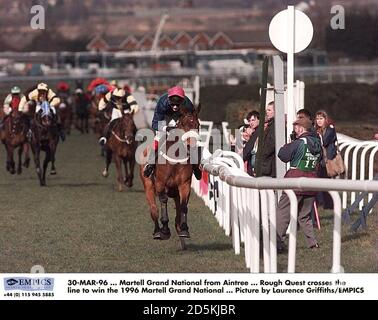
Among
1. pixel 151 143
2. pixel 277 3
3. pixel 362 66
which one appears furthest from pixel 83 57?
pixel 151 143

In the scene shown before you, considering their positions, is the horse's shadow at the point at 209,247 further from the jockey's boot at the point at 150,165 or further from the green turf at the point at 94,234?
the jockey's boot at the point at 150,165

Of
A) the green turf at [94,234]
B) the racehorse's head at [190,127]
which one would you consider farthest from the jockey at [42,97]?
the racehorse's head at [190,127]

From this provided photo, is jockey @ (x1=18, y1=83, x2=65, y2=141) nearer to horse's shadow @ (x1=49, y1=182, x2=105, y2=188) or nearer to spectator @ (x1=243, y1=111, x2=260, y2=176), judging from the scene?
horse's shadow @ (x1=49, y1=182, x2=105, y2=188)

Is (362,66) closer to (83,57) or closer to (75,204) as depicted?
(83,57)

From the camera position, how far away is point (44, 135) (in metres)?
20.2

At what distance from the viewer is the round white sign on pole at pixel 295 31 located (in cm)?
1198

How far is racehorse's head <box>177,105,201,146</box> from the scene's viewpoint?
10.8 m

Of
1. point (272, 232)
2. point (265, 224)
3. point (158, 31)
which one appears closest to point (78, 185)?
point (265, 224)

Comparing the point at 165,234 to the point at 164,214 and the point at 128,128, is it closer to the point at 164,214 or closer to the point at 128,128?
the point at 164,214

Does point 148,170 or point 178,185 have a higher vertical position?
point 148,170

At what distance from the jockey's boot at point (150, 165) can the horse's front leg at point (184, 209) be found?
1.08 ft

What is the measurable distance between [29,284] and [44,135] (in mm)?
12632

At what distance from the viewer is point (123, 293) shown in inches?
291

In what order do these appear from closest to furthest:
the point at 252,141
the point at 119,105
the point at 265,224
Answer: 1. the point at 265,224
2. the point at 252,141
3. the point at 119,105
